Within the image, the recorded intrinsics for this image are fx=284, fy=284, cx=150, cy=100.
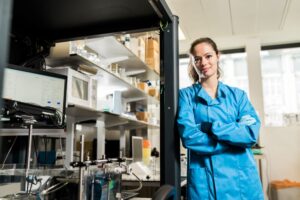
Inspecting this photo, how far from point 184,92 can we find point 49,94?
0.68 metres

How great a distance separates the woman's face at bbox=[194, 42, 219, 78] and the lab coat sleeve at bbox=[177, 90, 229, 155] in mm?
258

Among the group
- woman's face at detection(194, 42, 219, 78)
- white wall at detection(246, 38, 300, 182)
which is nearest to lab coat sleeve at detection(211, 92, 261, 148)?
woman's face at detection(194, 42, 219, 78)

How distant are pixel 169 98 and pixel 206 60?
0.33 meters

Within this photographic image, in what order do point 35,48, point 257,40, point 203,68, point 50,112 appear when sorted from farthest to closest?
point 257,40 → point 35,48 → point 203,68 → point 50,112

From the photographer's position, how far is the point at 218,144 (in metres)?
1.22

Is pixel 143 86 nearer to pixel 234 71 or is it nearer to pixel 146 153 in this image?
pixel 146 153

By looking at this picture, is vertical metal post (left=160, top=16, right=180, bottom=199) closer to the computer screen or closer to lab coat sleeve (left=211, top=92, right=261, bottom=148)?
lab coat sleeve (left=211, top=92, right=261, bottom=148)

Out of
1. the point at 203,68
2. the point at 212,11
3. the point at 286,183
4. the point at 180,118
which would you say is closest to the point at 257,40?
the point at 212,11

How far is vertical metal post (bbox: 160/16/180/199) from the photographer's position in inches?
46.0

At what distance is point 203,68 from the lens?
1.41 m

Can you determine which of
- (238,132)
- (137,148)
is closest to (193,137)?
(238,132)

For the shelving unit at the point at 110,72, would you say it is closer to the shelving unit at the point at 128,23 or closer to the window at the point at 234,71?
the shelving unit at the point at 128,23

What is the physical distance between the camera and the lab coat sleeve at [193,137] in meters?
1.19

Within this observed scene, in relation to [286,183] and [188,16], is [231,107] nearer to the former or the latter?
[188,16]
